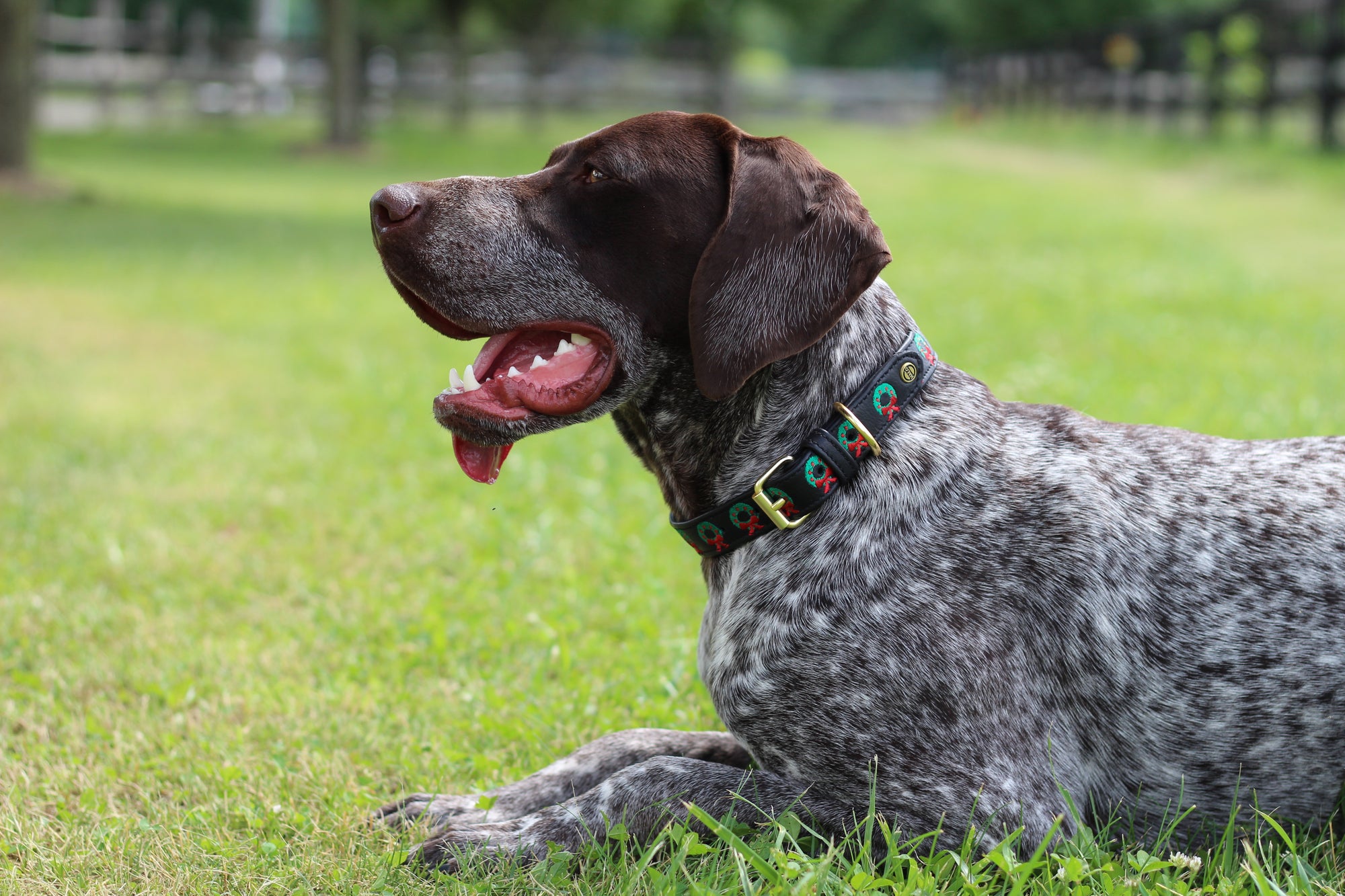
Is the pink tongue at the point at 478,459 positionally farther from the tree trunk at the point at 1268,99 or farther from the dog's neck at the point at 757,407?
the tree trunk at the point at 1268,99

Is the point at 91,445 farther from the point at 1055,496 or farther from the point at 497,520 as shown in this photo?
the point at 1055,496

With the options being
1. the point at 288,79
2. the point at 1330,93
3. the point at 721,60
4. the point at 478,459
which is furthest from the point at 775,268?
the point at 288,79

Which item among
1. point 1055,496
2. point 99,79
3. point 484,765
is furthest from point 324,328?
point 99,79

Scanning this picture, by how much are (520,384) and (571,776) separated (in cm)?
103

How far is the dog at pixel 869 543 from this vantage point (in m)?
2.86

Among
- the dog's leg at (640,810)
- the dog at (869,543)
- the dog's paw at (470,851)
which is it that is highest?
the dog at (869,543)

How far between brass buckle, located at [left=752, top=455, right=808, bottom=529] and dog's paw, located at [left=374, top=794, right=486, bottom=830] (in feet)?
3.35

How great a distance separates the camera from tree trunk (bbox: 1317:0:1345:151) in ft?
67.5

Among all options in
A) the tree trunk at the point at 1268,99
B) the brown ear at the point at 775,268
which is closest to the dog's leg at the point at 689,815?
the brown ear at the point at 775,268

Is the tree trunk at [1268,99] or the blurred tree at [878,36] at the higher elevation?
the blurred tree at [878,36]

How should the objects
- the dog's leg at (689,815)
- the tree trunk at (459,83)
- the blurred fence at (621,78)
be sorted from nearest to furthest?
the dog's leg at (689,815) < the blurred fence at (621,78) < the tree trunk at (459,83)

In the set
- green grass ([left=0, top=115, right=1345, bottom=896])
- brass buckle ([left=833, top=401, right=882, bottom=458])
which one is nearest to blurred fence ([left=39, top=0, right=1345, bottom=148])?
green grass ([left=0, top=115, right=1345, bottom=896])

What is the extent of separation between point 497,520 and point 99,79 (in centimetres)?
3578

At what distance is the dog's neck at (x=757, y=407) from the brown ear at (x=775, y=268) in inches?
6.5
